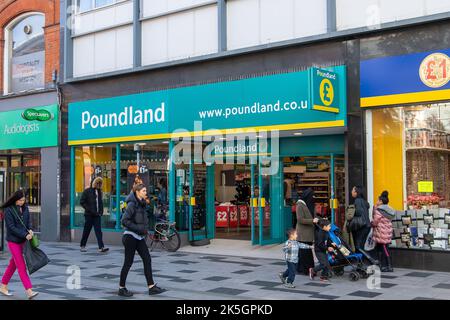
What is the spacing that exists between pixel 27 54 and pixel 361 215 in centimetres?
1393

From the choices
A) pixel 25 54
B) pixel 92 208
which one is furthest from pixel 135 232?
pixel 25 54

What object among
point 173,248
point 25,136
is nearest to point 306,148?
point 173,248

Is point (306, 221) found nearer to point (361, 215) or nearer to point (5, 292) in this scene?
point (361, 215)

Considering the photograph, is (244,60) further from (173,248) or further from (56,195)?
(56,195)

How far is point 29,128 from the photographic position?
1852 cm

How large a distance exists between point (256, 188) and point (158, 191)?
273 cm

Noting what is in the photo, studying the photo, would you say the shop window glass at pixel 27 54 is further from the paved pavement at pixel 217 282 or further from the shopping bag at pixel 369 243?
the shopping bag at pixel 369 243

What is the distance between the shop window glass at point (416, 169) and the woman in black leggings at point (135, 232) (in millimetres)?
5367

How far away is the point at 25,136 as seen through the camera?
18.6m

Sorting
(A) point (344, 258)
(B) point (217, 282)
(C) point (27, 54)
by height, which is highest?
(C) point (27, 54)

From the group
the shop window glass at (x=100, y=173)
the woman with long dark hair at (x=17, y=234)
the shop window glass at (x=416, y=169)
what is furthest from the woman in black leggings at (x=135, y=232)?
the shop window glass at (x=100, y=173)

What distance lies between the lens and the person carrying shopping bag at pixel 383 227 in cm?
1063

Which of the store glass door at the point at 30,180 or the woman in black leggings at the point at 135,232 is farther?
the store glass door at the point at 30,180
